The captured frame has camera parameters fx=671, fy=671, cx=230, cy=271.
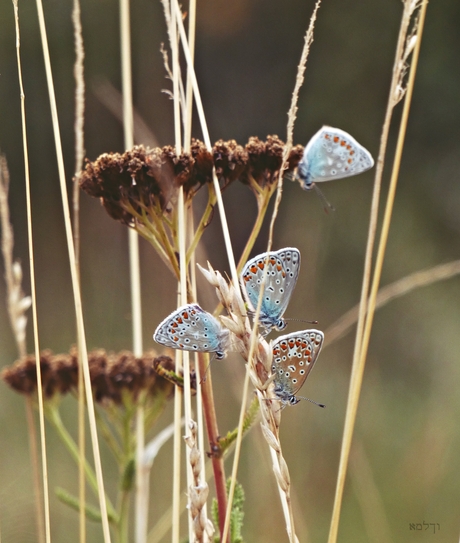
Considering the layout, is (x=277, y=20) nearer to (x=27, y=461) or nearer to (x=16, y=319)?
(x=27, y=461)

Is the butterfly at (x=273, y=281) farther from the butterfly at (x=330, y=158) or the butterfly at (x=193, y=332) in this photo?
the butterfly at (x=330, y=158)

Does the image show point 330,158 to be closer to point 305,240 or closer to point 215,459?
point 215,459

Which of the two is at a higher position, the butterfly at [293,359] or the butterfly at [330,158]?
the butterfly at [330,158]

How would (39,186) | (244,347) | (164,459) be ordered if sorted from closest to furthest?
(244,347), (164,459), (39,186)

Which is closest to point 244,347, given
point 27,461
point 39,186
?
point 27,461

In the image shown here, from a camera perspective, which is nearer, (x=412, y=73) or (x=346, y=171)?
(x=412, y=73)

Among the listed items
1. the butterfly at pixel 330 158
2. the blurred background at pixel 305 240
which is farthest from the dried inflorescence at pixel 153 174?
the blurred background at pixel 305 240
